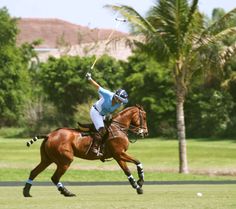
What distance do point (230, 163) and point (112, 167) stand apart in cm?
565

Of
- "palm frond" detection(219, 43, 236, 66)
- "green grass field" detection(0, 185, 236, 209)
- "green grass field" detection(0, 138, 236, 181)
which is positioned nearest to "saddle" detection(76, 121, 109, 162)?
"green grass field" detection(0, 185, 236, 209)

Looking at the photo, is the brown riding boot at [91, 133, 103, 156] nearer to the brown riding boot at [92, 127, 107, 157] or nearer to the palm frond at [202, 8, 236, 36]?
the brown riding boot at [92, 127, 107, 157]

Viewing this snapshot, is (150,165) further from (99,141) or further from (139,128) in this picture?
(99,141)

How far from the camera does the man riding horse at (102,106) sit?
1895 centimetres

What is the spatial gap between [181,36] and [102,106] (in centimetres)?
1364

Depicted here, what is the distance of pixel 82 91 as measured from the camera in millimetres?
81000

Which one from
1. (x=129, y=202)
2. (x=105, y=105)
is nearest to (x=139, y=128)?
(x=105, y=105)

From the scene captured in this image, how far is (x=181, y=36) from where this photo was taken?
106 ft

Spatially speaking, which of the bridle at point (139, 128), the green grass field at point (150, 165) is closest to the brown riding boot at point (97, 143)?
the bridle at point (139, 128)

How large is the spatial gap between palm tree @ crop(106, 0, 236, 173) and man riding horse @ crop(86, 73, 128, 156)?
Result: 12385mm

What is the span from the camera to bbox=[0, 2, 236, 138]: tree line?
222 feet

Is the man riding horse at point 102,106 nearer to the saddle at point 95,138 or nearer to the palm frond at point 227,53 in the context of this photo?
the saddle at point 95,138

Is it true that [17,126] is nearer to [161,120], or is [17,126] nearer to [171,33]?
[161,120]

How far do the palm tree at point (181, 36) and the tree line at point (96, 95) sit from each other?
989 inches
